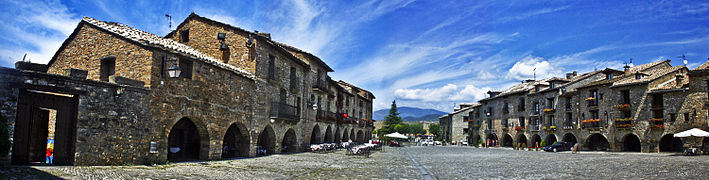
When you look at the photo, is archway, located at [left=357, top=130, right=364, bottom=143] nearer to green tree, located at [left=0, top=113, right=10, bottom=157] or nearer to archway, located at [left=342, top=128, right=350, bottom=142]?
archway, located at [left=342, top=128, right=350, bottom=142]

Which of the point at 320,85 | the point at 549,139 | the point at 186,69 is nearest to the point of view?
the point at 186,69

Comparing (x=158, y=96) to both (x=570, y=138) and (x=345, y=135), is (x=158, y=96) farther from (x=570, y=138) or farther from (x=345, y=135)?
(x=570, y=138)

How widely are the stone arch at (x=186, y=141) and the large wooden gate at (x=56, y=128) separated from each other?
535 cm

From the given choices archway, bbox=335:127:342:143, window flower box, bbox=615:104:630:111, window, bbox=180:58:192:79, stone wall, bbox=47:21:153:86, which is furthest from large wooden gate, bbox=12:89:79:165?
window flower box, bbox=615:104:630:111

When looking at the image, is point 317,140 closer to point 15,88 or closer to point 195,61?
point 195,61

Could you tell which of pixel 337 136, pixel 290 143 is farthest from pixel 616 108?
pixel 290 143

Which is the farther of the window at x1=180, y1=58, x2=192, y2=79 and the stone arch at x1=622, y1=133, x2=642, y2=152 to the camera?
the stone arch at x1=622, y1=133, x2=642, y2=152

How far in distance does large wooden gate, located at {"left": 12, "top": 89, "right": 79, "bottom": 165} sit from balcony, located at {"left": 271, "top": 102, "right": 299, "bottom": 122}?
1206 cm

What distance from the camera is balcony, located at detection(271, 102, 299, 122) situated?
2514 centimetres

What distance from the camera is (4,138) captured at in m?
10.6

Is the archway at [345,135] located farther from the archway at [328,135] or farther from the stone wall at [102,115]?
the stone wall at [102,115]

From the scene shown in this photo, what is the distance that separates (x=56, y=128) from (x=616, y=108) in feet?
138

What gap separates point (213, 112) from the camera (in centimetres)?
1906

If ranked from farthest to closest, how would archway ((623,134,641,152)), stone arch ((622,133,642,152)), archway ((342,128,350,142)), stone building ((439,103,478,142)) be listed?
stone building ((439,103,478,142)), archway ((342,128,350,142)), archway ((623,134,641,152)), stone arch ((622,133,642,152))
